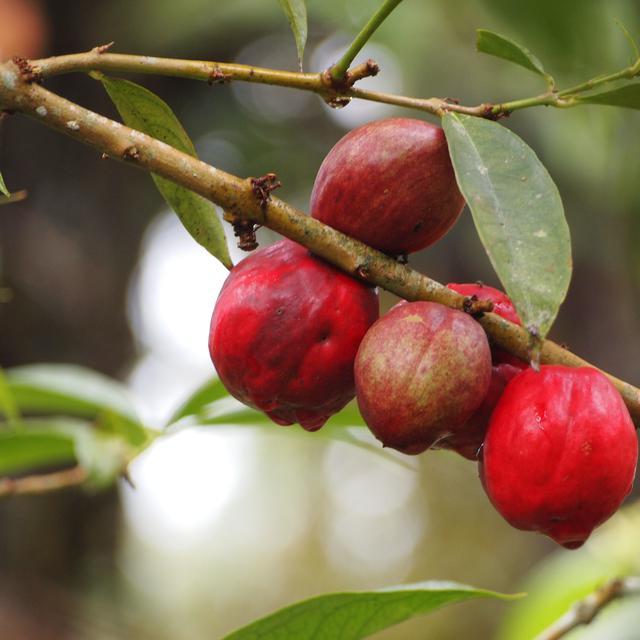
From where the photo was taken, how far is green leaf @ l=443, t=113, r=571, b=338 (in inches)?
20.8

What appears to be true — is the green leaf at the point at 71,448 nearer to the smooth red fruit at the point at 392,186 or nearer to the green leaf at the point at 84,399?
the green leaf at the point at 84,399

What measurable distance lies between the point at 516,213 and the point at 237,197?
17cm

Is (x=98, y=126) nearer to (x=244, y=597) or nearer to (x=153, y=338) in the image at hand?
(x=153, y=338)

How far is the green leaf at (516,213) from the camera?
1.73ft

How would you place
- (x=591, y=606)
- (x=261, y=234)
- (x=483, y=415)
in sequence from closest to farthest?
(x=483, y=415)
(x=591, y=606)
(x=261, y=234)

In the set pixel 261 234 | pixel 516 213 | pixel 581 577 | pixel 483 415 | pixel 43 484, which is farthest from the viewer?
pixel 261 234

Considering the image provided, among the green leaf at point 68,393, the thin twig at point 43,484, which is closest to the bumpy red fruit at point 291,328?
the thin twig at point 43,484

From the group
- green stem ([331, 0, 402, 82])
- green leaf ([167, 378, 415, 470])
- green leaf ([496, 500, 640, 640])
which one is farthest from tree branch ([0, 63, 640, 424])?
green leaf ([496, 500, 640, 640])

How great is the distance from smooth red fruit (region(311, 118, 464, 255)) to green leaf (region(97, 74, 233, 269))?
97 millimetres

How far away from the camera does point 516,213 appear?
1.85 ft

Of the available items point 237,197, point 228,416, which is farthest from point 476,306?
point 228,416

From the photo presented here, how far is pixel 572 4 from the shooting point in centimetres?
200

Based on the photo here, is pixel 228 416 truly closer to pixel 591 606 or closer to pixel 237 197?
pixel 591 606

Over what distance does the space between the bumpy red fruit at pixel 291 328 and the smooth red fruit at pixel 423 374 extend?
41 mm
